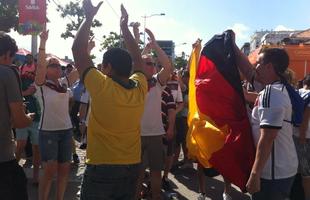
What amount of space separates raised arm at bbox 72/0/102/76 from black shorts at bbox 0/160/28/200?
3.42ft

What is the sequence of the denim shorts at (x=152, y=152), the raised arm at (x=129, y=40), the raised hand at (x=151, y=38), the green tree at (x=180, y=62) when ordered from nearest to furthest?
the raised arm at (x=129, y=40), the raised hand at (x=151, y=38), the denim shorts at (x=152, y=152), the green tree at (x=180, y=62)

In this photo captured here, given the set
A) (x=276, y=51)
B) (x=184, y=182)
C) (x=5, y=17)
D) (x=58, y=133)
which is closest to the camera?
(x=276, y=51)

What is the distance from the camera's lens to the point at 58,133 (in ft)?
18.1

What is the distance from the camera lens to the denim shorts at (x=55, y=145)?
539 centimetres

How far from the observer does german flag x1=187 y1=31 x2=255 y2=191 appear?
3.68 metres

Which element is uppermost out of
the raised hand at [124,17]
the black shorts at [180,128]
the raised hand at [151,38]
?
the raised hand at [124,17]

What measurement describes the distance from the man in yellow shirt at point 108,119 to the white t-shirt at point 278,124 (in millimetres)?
970

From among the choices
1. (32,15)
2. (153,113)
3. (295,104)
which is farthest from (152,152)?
(32,15)

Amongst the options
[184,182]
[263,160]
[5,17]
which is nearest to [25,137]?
[184,182]

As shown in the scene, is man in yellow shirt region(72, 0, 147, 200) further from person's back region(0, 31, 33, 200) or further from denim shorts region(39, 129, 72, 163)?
denim shorts region(39, 129, 72, 163)

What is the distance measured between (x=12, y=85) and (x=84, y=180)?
0.94 m

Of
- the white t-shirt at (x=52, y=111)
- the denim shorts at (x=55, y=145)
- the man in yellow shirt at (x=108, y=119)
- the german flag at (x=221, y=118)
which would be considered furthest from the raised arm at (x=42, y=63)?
the german flag at (x=221, y=118)

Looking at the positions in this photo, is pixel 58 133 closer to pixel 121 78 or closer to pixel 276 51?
pixel 121 78

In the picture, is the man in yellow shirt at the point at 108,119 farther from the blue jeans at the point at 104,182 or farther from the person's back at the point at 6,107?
the person's back at the point at 6,107
